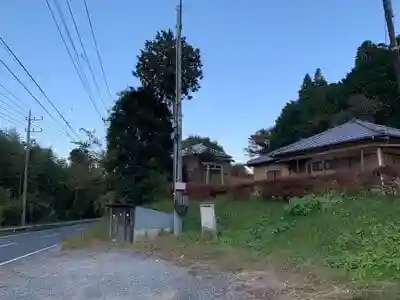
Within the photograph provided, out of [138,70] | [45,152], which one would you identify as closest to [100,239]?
[138,70]

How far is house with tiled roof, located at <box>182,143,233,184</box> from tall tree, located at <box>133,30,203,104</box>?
43.7ft

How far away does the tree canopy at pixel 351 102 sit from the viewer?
40.2m

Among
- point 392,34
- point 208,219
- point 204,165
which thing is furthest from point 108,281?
point 204,165

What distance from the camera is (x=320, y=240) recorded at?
12.5 m

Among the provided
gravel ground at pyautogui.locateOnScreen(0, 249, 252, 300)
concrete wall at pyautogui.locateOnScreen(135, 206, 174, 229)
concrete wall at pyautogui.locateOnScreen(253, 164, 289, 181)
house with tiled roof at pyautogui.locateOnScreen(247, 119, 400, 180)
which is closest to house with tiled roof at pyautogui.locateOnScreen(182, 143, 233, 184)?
concrete wall at pyautogui.locateOnScreen(253, 164, 289, 181)

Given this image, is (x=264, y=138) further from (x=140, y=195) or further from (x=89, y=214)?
(x=140, y=195)

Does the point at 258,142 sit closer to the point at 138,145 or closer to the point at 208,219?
the point at 138,145

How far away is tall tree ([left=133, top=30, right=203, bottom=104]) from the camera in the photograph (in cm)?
2992

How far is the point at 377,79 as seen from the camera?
42906 mm

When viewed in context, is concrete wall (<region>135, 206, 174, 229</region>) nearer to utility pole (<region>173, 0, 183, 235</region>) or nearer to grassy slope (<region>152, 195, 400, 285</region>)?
grassy slope (<region>152, 195, 400, 285</region>)

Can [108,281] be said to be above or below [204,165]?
below

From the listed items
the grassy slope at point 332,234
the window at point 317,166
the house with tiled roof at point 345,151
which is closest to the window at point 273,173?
the house with tiled roof at point 345,151

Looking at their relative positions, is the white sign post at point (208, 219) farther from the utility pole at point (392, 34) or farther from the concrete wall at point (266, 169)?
the concrete wall at point (266, 169)

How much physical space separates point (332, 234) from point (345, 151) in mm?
13068
